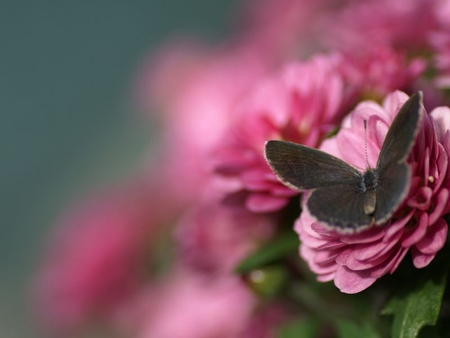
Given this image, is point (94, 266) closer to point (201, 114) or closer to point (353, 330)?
point (201, 114)

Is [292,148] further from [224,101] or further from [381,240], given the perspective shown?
[224,101]

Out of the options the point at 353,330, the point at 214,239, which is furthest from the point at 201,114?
the point at 353,330

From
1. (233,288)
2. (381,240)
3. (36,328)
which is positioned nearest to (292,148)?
(381,240)

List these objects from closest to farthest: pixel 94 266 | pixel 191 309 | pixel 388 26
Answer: pixel 388 26
pixel 191 309
pixel 94 266

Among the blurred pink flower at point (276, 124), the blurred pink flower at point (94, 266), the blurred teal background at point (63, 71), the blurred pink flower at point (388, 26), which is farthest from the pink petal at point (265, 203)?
the blurred teal background at point (63, 71)

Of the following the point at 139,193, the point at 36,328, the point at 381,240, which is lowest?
the point at 36,328

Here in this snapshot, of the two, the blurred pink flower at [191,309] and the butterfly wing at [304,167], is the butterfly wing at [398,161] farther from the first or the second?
the blurred pink flower at [191,309]

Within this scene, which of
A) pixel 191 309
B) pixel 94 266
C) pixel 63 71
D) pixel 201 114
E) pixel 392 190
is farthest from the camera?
pixel 63 71
